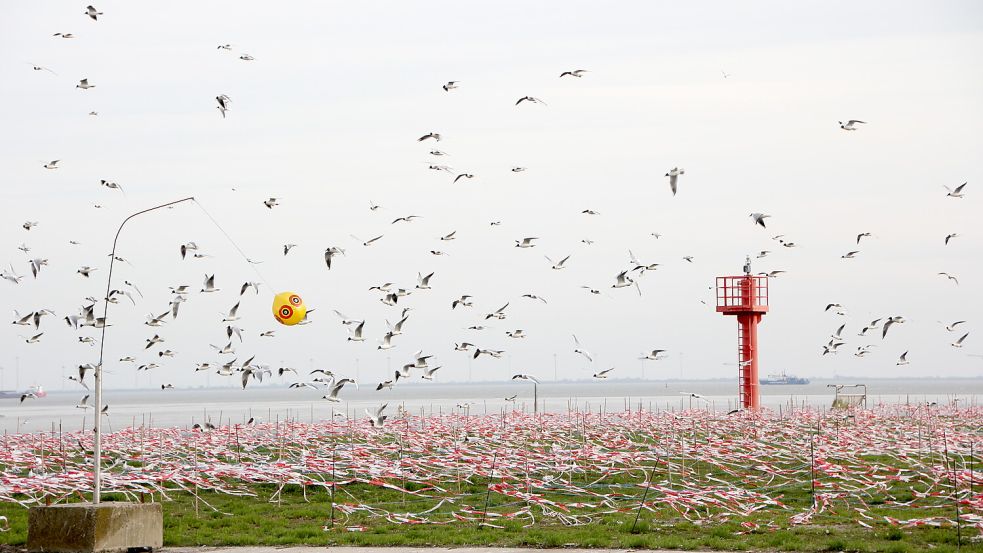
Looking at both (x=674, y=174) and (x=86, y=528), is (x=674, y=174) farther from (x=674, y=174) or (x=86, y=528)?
(x=86, y=528)

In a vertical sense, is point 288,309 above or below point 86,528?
above

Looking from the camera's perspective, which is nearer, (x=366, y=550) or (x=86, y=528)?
(x=86, y=528)

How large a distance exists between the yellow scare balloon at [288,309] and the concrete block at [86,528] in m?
7.45

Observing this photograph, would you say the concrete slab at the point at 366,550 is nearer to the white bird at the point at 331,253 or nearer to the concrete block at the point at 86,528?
the concrete block at the point at 86,528

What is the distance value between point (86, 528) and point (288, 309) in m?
8.31

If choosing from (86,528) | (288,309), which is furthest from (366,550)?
(288,309)

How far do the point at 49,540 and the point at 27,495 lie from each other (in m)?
7.81

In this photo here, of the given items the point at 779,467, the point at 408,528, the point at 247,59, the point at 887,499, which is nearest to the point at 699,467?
the point at 779,467

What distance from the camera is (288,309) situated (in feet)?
78.1

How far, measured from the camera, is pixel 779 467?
2581 centimetres

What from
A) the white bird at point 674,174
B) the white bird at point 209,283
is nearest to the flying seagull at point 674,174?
the white bird at point 674,174

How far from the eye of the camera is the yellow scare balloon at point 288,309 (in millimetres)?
23656

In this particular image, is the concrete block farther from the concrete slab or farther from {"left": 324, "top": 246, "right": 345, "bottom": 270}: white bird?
{"left": 324, "top": 246, "right": 345, "bottom": 270}: white bird

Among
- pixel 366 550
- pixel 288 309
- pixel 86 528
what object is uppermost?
pixel 288 309
